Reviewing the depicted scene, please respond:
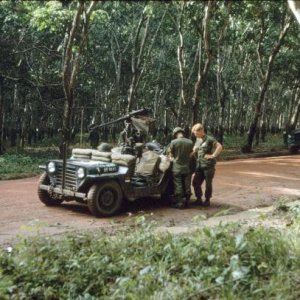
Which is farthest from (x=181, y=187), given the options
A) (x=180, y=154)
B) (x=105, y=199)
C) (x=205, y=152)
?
(x=105, y=199)

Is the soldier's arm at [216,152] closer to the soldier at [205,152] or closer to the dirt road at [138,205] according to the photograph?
the soldier at [205,152]

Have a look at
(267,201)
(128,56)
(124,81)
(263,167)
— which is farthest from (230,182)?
(124,81)

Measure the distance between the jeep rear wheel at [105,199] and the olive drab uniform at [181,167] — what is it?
4.50 feet

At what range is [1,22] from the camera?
73.5 feet

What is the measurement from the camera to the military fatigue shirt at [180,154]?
1073 centimetres

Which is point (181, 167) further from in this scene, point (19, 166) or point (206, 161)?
point (19, 166)

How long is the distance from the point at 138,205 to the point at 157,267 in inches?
221

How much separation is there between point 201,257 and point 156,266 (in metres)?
A: 0.60

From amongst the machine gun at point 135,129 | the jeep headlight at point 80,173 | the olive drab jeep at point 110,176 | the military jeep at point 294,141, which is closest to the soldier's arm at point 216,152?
the olive drab jeep at point 110,176

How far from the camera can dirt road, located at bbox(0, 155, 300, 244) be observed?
9.06m

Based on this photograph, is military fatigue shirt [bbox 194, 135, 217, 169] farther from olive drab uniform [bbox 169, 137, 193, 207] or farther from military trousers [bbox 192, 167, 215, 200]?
olive drab uniform [bbox 169, 137, 193, 207]

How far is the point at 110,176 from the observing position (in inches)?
394

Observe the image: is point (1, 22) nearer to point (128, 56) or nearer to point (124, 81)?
point (128, 56)

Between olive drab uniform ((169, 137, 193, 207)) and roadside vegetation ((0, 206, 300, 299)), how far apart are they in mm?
3835
